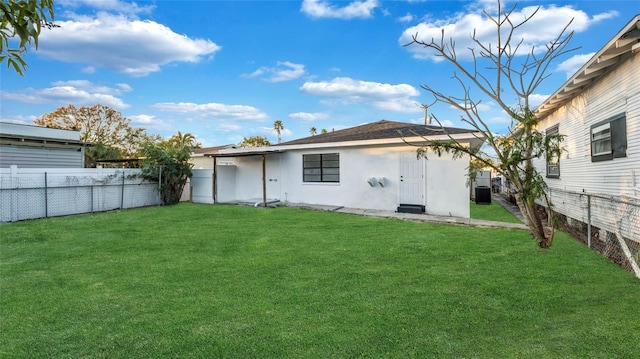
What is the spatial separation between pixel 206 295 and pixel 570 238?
7.56 m

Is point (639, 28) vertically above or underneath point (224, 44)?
underneath

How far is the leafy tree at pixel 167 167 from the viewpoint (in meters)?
14.2

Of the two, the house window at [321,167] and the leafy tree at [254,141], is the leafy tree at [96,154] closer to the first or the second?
the leafy tree at [254,141]

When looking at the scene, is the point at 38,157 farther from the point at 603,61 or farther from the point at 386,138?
the point at 603,61

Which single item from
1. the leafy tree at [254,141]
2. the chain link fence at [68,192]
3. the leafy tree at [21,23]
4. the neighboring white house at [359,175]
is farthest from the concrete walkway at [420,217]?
the leafy tree at [254,141]

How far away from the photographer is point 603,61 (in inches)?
251

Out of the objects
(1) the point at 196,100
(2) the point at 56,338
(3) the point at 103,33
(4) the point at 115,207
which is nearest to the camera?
(2) the point at 56,338

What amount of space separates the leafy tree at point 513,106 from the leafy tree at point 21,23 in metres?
3.41

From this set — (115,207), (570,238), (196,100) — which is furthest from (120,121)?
(570,238)

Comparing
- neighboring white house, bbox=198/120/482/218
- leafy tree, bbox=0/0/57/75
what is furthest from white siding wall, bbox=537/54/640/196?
leafy tree, bbox=0/0/57/75

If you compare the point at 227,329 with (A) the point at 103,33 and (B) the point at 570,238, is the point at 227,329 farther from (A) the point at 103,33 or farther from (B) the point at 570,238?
(A) the point at 103,33

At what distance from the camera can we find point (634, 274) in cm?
458

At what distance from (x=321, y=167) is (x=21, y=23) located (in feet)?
39.6

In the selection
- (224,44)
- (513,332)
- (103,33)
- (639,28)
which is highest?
(224,44)
